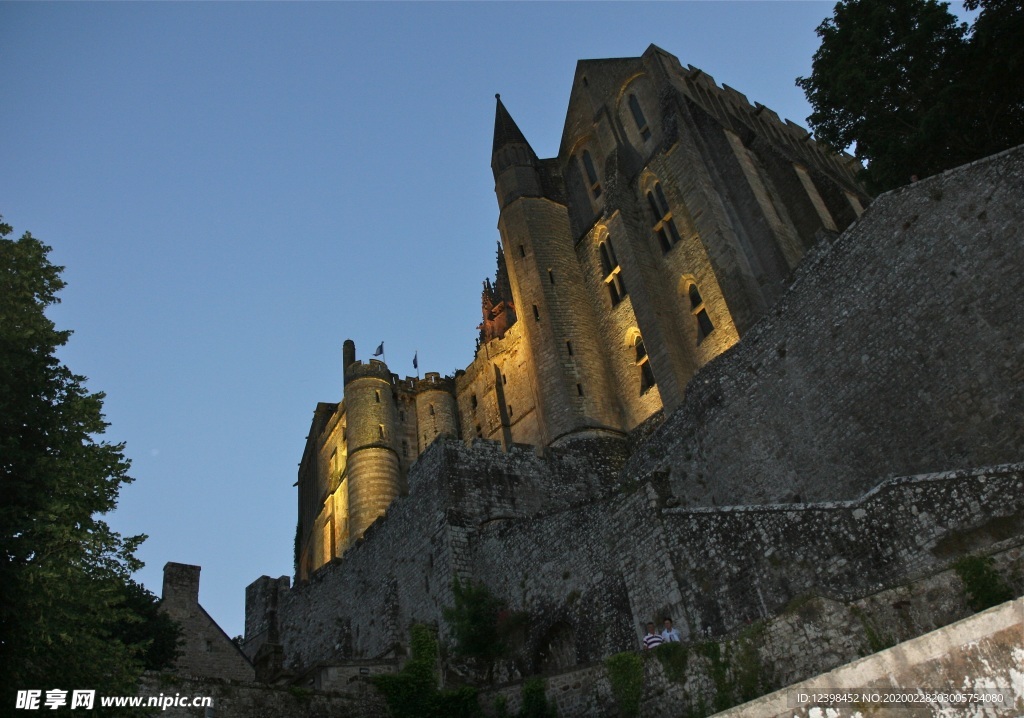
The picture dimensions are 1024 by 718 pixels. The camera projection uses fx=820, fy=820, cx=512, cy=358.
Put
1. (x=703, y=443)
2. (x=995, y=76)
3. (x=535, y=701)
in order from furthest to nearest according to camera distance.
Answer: (x=703, y=443)
(x=995, y=76)
(x=535, y=701)

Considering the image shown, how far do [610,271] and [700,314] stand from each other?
20.8ft

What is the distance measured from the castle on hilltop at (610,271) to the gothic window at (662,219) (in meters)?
0.07

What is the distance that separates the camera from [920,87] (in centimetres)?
1894

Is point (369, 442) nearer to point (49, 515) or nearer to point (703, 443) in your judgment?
point (703, 443)

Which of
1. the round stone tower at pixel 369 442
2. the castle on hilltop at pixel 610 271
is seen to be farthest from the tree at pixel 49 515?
the round stone tower at pixel 369 442

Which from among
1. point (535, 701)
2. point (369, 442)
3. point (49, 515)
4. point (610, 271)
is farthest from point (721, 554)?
point (369, 442)

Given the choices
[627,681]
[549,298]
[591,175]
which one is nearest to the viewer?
[627,681]

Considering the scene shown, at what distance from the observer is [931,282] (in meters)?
14.1

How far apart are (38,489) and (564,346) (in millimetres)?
22521

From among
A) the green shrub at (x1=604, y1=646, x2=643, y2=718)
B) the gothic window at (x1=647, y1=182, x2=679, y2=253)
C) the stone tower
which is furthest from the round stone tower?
the green shrub at (x1=604, y1=646, x2=643, y2=718)

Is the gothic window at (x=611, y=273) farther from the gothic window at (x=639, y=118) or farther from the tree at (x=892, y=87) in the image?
the tree at (x=892, y=87)

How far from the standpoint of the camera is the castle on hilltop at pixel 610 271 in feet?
90.8

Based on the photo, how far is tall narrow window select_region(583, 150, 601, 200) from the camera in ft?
120

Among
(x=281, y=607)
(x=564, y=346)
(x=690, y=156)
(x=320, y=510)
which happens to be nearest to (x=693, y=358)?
(x=564, y=346)
